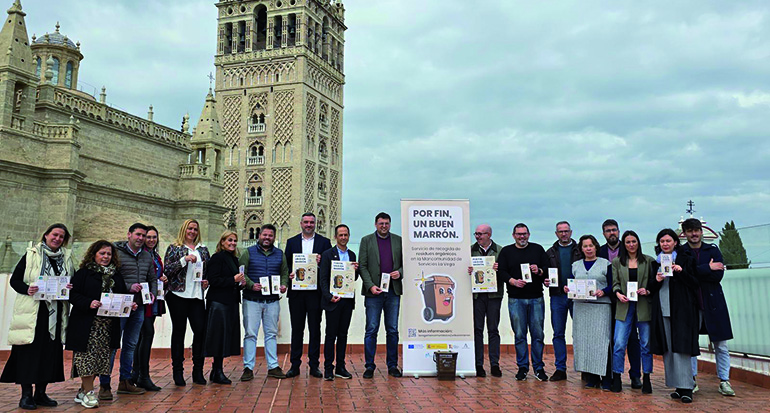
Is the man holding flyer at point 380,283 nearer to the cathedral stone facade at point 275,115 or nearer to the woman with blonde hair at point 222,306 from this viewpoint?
the woman with blonde hair at point 222,306

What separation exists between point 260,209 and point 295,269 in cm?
4252

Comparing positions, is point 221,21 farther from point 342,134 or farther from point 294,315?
point 294,315

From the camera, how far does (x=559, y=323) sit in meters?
8.02

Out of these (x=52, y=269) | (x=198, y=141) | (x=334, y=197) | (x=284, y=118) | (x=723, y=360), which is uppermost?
(x=284, y=118)

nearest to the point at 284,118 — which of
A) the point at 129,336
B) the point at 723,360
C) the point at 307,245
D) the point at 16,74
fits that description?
the point at 16,74

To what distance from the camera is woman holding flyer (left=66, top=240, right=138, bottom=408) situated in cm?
619

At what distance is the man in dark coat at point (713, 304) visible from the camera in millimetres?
6879

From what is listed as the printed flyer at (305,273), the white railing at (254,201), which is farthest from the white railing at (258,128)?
the printed flyer at (305,273)

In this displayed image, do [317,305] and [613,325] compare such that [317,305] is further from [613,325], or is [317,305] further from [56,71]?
[56,71]

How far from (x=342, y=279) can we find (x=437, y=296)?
1.37 m

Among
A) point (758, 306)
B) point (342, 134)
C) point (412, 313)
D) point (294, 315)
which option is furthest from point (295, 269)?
point (342, 134)

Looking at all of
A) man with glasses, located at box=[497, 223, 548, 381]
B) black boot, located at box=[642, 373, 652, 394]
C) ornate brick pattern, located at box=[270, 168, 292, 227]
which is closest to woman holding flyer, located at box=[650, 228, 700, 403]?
black boot, located at box=[642, 373, 652, 394]

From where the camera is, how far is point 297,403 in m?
6.21

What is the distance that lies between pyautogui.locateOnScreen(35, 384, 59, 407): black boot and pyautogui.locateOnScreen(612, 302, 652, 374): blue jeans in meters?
6.22
